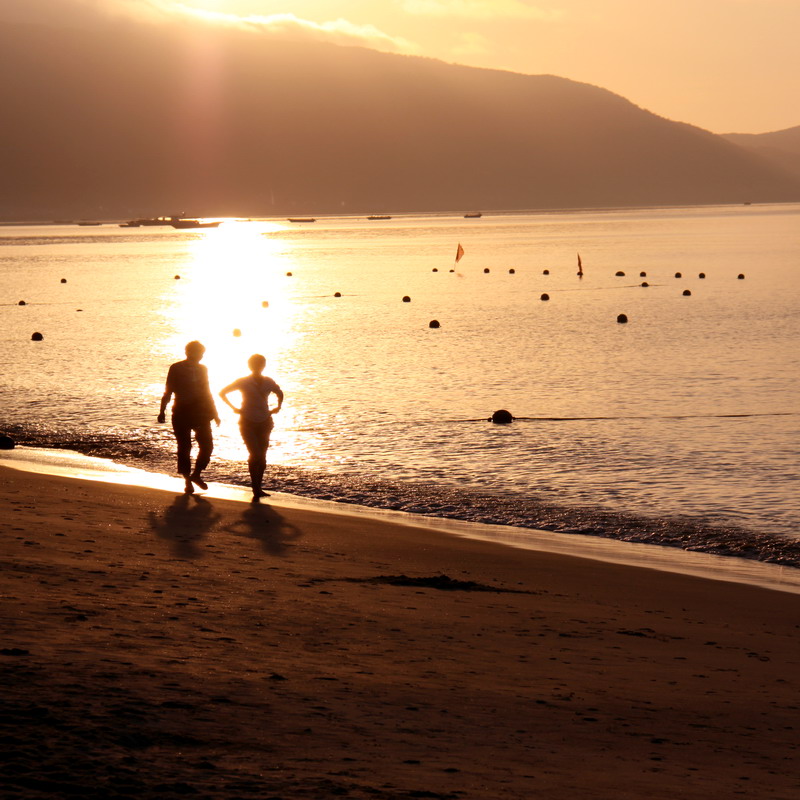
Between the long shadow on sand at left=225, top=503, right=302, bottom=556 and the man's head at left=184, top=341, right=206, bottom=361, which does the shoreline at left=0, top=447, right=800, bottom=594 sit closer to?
the long shadow on sand at left=225, top=503, right=302, bottom=556

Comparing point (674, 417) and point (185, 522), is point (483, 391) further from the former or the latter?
point (185, 522)

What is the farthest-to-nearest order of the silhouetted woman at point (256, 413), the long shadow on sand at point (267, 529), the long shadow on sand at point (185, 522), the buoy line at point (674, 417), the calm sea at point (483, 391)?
1. the buoy line at point (674, 417)
2. the calm sea at point (483, 391)
3. the silhouetted woman at point (256, 413)
4. the long shadow on sand at point (267, 529)
5. the long shadow on sand at point (185, 522)

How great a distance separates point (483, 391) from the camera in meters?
24.5

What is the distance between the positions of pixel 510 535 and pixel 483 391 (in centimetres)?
1205

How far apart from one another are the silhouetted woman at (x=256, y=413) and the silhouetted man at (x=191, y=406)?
0.32 m

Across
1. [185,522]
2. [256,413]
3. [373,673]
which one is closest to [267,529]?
[185,522]

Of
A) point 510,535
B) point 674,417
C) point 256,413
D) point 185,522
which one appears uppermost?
point 256,413

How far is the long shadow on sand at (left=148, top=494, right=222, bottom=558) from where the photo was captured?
34.3 ft

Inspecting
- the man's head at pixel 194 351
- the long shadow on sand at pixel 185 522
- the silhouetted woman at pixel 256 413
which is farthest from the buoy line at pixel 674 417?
the long shadow on sand at pixel 185 522

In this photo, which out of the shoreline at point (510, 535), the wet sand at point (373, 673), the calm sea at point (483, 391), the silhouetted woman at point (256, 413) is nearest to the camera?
the wet sand at point (373, 673)

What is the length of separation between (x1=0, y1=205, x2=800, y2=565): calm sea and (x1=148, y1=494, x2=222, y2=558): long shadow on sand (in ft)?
6.98

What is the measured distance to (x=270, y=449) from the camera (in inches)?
705

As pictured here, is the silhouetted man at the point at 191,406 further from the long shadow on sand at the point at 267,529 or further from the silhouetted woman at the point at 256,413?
the long shadow on sand at the point at 267,529

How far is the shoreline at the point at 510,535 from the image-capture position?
36.2 ft
